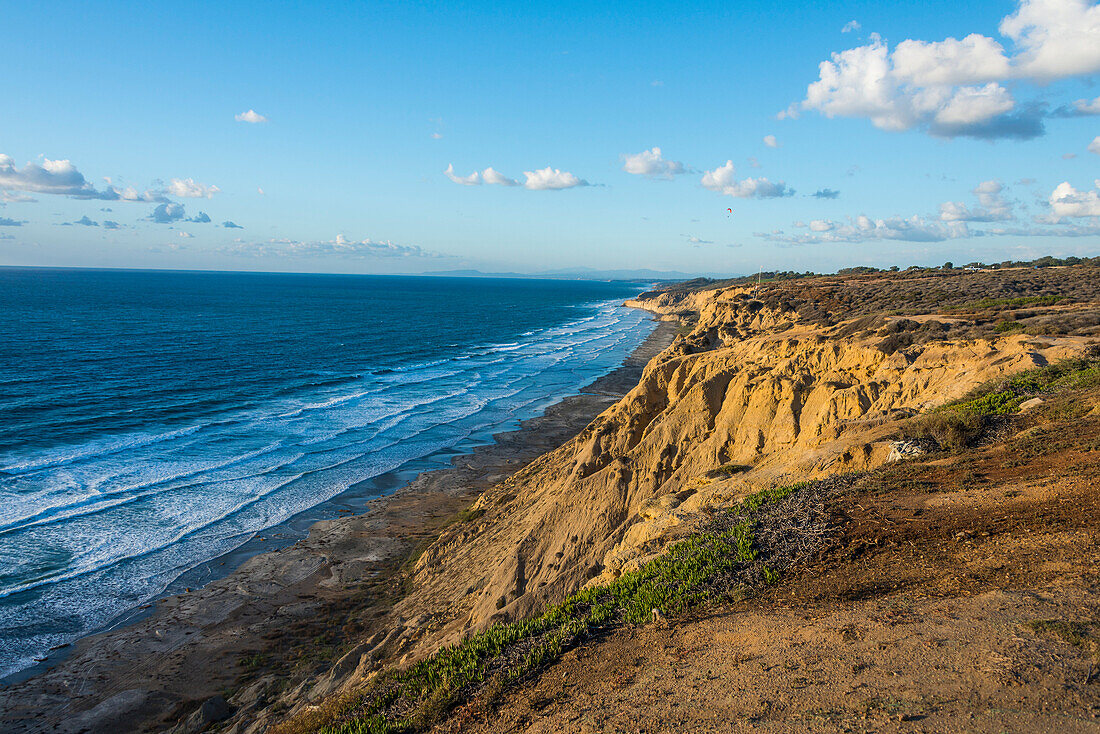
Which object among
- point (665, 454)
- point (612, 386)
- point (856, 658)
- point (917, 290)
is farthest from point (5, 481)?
point (917, 290)

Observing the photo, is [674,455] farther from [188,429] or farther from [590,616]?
[188,429]

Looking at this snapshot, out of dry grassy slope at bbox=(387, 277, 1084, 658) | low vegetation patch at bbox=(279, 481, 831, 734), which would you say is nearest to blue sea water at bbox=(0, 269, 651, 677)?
dry grassy slope at bbox=(387, 277, 1084, 658)

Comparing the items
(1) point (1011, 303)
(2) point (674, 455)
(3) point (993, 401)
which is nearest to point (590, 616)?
(2) point (674, 455)

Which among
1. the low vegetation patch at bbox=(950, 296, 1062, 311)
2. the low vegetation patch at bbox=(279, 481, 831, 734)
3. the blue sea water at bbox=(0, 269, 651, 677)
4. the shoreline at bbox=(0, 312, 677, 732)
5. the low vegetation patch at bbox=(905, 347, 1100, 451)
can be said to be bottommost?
the shoreline at bbox=(0, 312, 677, 732)

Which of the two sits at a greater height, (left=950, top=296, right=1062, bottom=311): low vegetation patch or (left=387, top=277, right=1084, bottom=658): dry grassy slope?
(left=950, top=296, right=1062, bottom=311): low vegetation patch

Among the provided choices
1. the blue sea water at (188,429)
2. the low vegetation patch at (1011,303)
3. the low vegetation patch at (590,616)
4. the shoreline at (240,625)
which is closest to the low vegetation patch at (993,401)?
the low vegetation patch at (590,616)

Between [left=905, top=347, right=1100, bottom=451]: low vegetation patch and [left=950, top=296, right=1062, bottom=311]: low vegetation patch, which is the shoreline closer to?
[left=905, top=347, right=1100, bottom=451]: low vegetation patch
